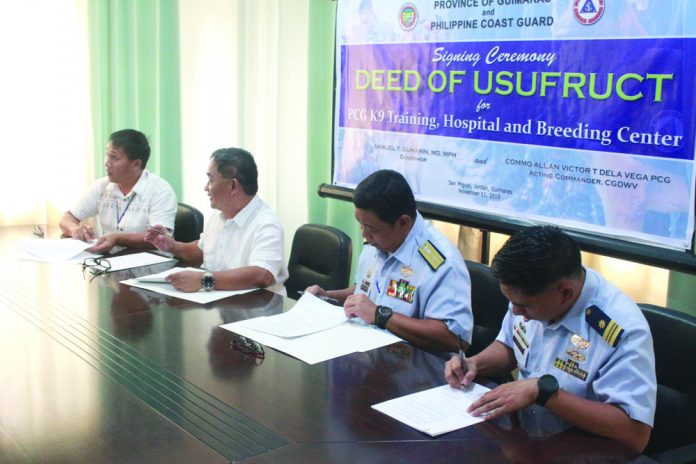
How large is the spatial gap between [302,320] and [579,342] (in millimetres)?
926

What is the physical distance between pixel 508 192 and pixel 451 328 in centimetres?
90

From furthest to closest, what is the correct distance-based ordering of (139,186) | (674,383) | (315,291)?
(139,186) < (315,291) < (674,383)

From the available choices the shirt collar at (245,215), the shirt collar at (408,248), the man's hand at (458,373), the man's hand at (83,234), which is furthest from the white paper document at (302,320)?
the man's hand at (83,234)

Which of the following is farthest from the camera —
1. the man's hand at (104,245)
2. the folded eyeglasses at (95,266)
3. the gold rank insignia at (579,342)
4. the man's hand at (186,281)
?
the man's hand at (104,245)

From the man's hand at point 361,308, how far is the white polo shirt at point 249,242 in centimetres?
65

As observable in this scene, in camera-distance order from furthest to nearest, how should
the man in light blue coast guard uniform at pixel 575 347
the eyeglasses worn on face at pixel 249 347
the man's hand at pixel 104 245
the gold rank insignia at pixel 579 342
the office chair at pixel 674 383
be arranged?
the man's hand at pixel 104 245
the eyeglasses worn on face at pixel 249 347
the office chair at pixel 674 383
the gold rank insignia at pixel 579 342
the man in light blue coast guard uniform at pixel 575 347

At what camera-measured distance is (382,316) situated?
2402 millimetres

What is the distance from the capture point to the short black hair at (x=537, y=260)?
179cm

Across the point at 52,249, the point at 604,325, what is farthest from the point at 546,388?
the point at 52,249

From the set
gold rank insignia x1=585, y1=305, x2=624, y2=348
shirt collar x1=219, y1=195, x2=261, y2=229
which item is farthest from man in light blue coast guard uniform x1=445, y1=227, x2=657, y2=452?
shirt collar x1=219, y1=195, x2=261, y2=229

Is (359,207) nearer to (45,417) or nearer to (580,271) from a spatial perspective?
(580,271)

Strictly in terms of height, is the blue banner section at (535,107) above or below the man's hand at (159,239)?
above

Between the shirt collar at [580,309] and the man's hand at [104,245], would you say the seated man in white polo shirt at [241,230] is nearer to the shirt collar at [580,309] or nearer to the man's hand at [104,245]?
the man's hand at [104,245]

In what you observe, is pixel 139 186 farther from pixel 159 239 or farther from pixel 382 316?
pixel 382 316
